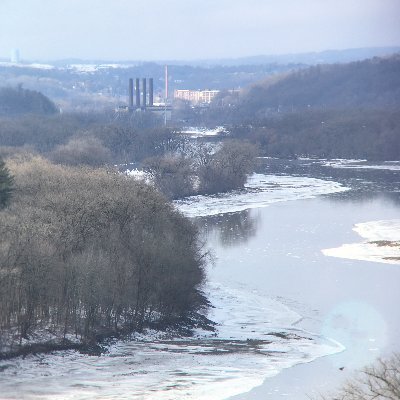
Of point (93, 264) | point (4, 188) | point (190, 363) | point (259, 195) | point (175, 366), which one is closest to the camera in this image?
point (175, 366)

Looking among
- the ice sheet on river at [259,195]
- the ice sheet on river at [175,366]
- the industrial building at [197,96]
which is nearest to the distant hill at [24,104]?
the ice sheet on river at [259,195]

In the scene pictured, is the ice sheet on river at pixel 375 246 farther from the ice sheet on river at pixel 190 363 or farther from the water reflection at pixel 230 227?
the ice sheet on river at pixel 190 363

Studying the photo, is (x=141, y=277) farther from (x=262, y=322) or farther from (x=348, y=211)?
(x=348, y=211)

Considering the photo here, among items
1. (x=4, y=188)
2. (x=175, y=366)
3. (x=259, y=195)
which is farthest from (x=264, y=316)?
(x=259, y=195)

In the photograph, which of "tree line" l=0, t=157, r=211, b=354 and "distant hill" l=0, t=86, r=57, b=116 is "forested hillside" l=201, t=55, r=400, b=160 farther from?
"tree line" l=0, t=157, r=211, b=354

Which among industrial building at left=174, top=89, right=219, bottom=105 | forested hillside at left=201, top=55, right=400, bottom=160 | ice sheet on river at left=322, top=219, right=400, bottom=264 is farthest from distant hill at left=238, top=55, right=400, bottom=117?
ice sheet on river at left=322, top=219, right=400, bottom=264

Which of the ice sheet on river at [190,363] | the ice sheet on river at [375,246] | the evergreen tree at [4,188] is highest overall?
the evergreen tree at [4,188]

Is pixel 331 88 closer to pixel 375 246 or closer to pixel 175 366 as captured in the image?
pixel 375 246
